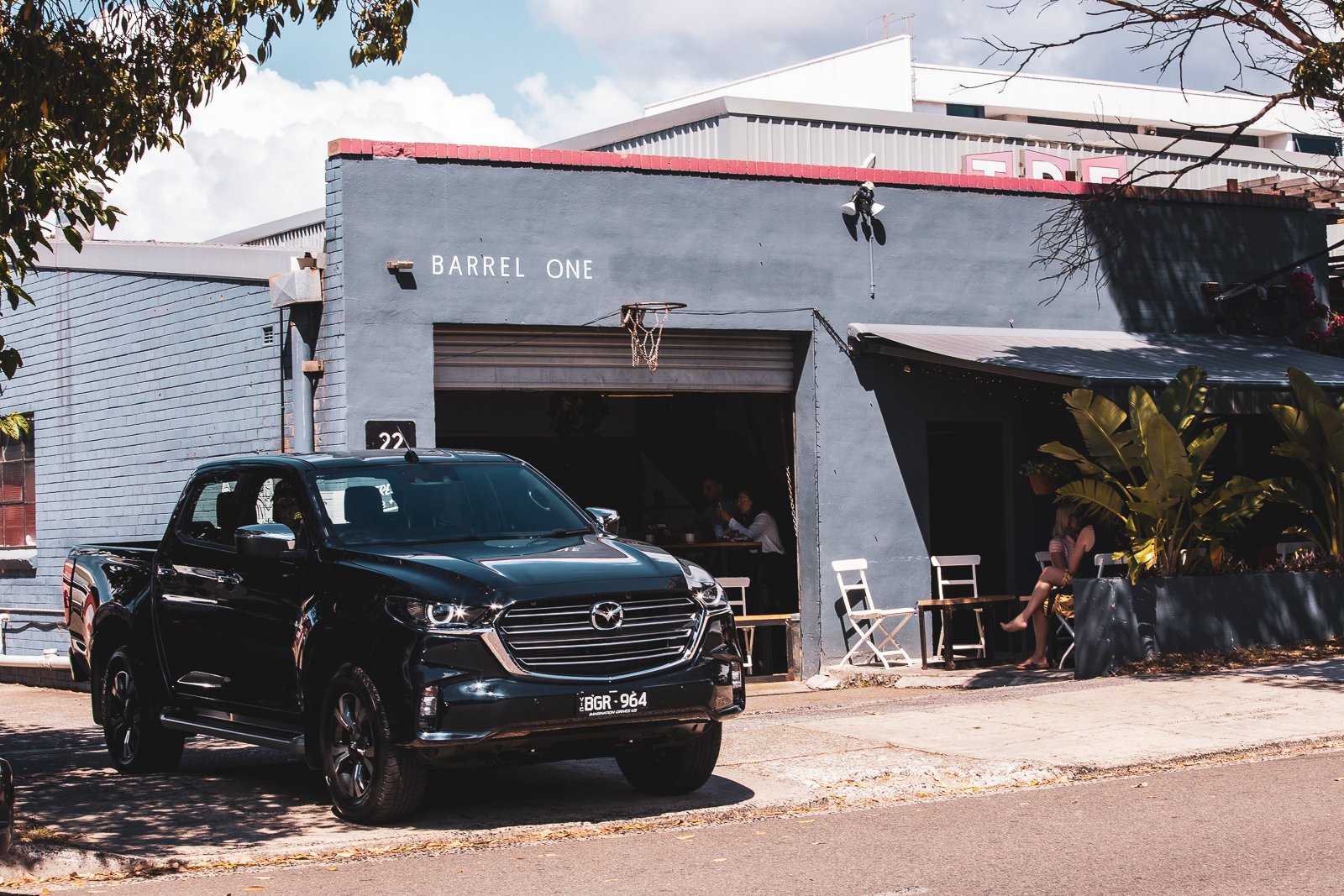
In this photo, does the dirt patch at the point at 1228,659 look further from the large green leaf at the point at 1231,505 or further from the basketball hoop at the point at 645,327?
the basketball hoop at the point at 645,327

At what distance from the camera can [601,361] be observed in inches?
643

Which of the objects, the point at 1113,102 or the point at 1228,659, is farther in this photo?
the point at 1113,102

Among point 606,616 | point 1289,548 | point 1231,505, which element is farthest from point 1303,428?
point 606,616

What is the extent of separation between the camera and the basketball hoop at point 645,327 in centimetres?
1620

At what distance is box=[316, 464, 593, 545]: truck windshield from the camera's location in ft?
29.0

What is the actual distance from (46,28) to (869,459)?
10110 millimetres

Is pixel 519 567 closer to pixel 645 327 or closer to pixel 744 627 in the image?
pixel 645 327

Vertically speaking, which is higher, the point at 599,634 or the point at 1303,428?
the point at 1303,428

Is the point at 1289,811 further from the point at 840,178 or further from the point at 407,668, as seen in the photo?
the point at 840,178

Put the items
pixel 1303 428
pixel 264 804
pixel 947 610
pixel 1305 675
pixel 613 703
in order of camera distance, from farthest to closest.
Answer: pixel 947 610 → pixel 1303 428 → pixel 1305 675 → pixel 264 804 → pixel 613 703

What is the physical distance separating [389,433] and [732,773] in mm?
6369

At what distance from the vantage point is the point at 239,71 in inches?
419

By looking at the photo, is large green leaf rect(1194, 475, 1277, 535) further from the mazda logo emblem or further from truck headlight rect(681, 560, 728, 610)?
the mazda logo emblem

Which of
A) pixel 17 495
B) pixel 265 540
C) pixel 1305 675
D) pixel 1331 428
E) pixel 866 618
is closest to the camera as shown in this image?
pixel 265 540
